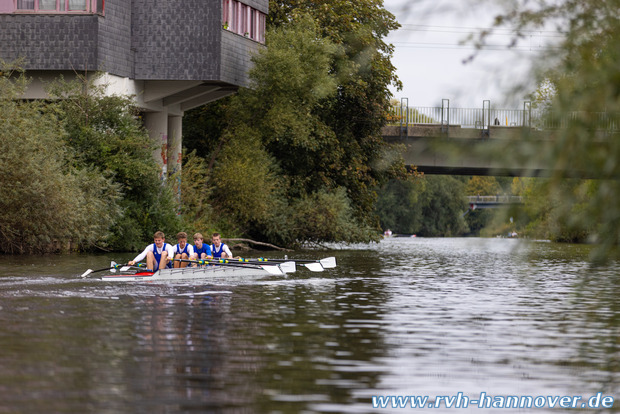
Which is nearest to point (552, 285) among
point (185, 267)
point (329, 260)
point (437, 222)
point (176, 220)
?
point (329, 260)

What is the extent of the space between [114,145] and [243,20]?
34.9 ft

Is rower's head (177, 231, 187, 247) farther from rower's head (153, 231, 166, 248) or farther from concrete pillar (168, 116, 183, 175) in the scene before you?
concrete pillar (168, 116, 183, 175)

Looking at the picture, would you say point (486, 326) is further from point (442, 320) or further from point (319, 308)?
point (319, 308)

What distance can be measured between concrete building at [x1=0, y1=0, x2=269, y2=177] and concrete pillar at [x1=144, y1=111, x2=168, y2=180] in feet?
0.15

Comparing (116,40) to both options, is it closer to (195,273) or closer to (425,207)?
(195,273)

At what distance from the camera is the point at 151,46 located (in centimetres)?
4369

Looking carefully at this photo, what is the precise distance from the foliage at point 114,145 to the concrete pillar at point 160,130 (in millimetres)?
2535

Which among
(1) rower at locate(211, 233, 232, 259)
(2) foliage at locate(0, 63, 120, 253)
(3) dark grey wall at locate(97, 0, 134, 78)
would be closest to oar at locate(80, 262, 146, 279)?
(1) rower at locate(211, 233, 232, 259)

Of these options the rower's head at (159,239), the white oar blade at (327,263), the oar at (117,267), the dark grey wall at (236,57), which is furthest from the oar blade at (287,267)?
the dark grey wall at (236,57)

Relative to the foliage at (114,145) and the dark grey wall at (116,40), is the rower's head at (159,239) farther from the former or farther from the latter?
the dark grey wall at (116,40)

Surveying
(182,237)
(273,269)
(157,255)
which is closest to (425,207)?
(273,269)

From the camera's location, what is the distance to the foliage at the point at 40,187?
1368 inches

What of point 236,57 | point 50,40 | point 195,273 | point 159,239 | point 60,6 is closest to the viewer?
point 159,239

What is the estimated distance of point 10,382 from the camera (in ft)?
34.5
